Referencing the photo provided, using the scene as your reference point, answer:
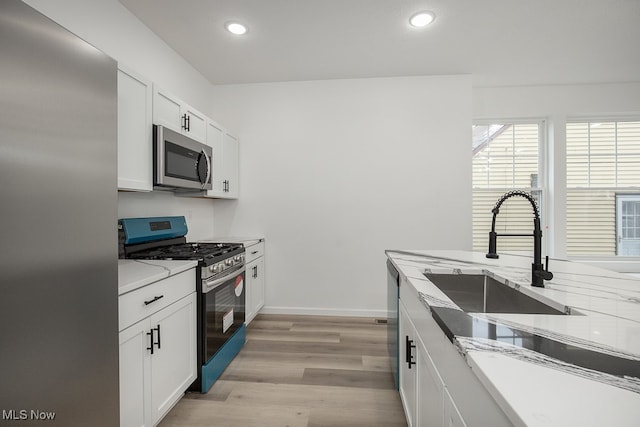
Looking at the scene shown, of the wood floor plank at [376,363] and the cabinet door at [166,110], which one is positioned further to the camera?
the wood floor plank at [376,363]

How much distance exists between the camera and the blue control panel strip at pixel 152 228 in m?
2.09

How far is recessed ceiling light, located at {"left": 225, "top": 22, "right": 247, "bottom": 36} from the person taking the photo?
2447 mm

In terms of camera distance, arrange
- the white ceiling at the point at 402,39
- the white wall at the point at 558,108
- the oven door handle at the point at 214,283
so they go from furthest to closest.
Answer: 1. the white wall at the point at 558,108
2. the white ceiling at the point at 402,39
3. the oven door handle at the point at 214,283

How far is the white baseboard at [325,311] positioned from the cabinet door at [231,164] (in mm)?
1409

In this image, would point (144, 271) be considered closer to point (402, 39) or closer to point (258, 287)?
point (258, 287)

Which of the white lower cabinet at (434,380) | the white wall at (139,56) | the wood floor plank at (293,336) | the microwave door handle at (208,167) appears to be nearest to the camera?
the white lower cabinet at (434,380)

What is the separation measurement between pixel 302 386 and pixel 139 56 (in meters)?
2.78

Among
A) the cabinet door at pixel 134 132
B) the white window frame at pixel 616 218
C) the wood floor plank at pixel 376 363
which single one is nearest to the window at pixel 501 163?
the white window frame at pixel 616 218

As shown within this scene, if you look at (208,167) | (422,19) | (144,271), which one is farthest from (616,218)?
(144,271)

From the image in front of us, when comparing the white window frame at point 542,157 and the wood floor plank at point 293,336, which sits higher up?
the white window frame at point 542,157

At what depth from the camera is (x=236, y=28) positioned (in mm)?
2500

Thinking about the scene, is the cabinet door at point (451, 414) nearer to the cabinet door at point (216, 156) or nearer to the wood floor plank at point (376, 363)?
the wood floor plank at point (376, 363)

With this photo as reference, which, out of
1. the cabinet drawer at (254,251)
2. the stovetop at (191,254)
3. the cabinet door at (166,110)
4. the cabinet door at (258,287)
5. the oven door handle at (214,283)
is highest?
the cabinet door at (166,110)

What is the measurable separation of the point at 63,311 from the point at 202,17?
234 cm
